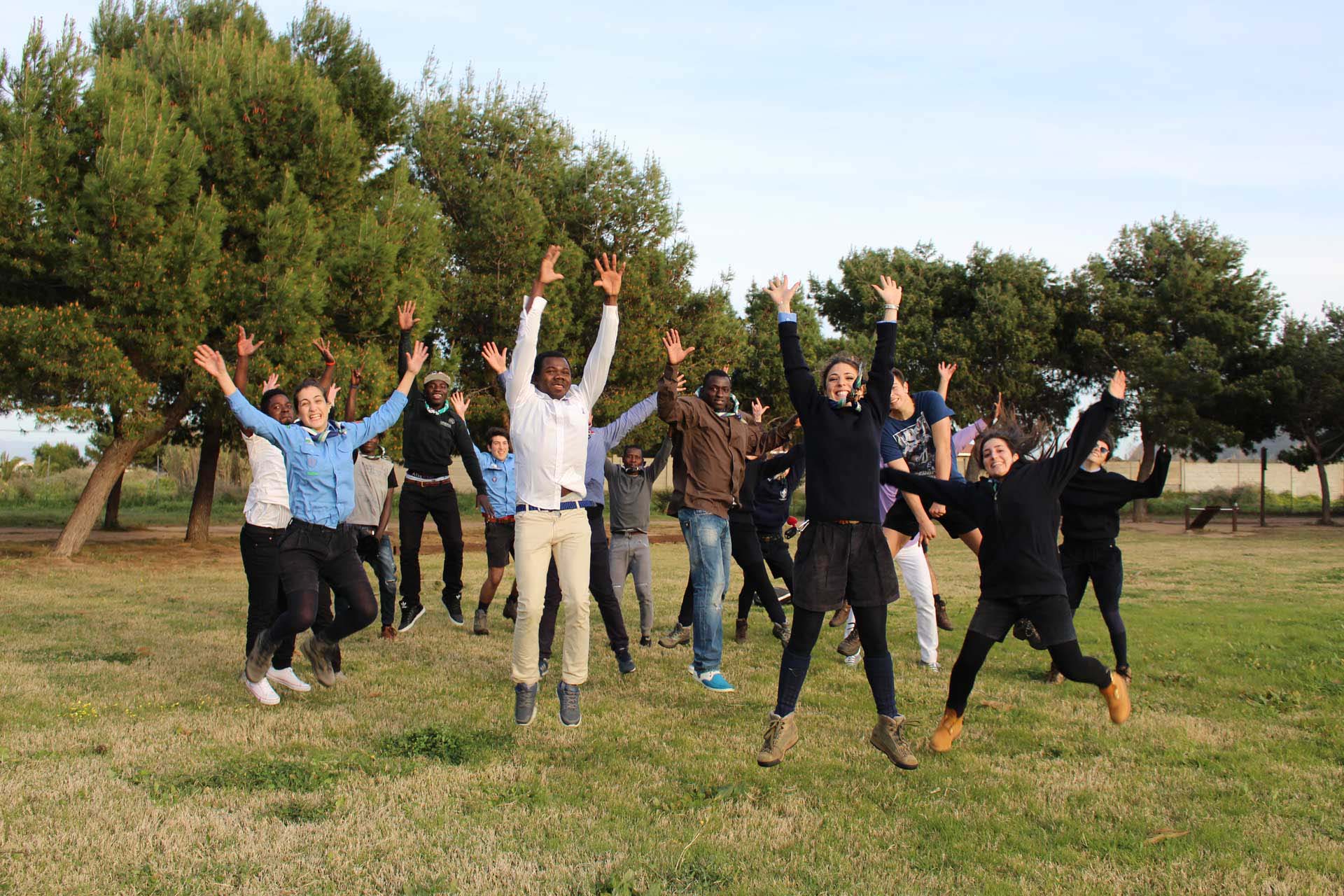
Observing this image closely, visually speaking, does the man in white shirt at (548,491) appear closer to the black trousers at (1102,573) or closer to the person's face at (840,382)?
the person's face at (840,382)

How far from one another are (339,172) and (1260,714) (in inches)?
678

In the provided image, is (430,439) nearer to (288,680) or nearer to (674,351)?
(288,680)

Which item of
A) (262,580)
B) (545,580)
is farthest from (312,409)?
(545,580)

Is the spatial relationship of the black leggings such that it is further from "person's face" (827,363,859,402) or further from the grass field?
"person's face" (827,363,859,402)

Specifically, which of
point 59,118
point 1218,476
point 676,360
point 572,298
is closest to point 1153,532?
point 572,298

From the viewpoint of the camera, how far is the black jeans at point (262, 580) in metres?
6.74

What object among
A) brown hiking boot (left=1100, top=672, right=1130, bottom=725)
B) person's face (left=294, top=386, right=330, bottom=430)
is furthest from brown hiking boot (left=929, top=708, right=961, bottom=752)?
person's face (left=294, top=386, right=330, bottom=430)

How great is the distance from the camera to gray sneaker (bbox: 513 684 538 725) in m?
5.69

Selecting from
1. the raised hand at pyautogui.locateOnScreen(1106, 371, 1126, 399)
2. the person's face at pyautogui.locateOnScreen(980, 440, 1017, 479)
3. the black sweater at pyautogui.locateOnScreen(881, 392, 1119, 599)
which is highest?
the raised hand at pyautogui.locateOnScreen(1106, 371, 1126, 399)

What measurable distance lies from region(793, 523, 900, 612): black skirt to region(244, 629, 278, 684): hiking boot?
11.3ft

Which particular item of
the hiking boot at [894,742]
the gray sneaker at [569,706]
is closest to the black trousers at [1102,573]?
the hiking boot at [894,742]

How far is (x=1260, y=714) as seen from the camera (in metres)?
6.22

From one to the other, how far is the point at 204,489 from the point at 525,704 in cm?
1751

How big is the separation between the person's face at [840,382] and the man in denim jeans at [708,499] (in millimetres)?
1579
